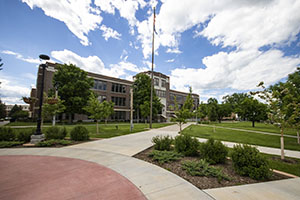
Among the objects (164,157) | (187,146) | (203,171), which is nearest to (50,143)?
(164,157)

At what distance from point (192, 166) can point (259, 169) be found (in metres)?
1.91

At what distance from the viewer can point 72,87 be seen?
2555 centimetres

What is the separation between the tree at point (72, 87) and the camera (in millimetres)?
25609

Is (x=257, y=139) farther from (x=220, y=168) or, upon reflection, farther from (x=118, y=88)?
(x=118, y=88)

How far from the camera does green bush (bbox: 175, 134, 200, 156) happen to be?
20.4 feet

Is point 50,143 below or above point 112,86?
below

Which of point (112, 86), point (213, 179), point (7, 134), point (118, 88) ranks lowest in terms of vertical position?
point (213, 179)

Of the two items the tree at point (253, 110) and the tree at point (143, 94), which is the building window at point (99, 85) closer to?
the tree at point (143, 94)

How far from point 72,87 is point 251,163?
2832 cm

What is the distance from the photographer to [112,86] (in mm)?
40594

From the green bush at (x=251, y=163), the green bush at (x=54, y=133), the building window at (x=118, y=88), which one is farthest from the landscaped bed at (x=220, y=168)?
the building window at (x=118, y=88)

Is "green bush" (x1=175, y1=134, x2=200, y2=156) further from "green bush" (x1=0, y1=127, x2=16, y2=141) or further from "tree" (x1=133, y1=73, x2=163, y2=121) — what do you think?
"tree" (x1=133, y1=73, x2=163, y2=121)

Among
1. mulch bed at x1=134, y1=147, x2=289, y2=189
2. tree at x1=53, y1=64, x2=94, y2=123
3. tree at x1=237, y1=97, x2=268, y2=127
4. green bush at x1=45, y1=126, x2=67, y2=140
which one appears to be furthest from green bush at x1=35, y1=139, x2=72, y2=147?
tree at x1=237, y1=97, x2=268, y2=127

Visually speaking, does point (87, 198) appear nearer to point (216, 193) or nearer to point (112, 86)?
point (216, 193)
